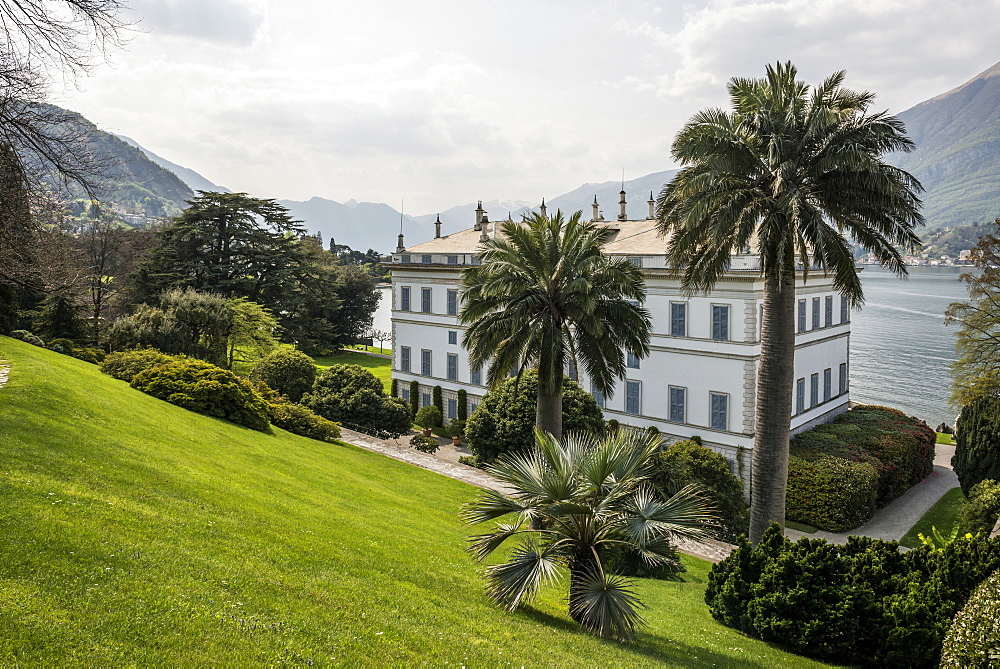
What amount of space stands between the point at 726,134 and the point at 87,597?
15.0 m

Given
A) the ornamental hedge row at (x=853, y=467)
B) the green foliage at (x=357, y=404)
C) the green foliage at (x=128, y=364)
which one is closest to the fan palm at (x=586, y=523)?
the ornamental hedge row at (x=853, y=467)

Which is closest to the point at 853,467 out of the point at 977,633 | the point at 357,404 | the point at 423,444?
the point at 423,444

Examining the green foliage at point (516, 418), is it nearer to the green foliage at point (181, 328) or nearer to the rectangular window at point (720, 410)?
the rectangular window at point (720, 410)

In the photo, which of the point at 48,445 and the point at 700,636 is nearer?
the point at 700,636

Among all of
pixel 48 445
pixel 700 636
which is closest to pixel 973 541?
pixel 700 636

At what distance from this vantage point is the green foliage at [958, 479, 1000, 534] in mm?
17203

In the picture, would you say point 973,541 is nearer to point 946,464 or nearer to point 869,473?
point 869,473

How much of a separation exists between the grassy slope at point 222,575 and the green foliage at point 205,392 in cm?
559

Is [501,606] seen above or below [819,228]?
below

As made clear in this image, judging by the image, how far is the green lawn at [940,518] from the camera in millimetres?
22391

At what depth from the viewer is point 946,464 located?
3334 cm

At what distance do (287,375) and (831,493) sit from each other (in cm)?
2519

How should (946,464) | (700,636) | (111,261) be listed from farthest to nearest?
(111,261) < (946,464) < (700,636)

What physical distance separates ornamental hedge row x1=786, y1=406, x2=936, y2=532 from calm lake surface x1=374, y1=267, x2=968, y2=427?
7.97 meters
